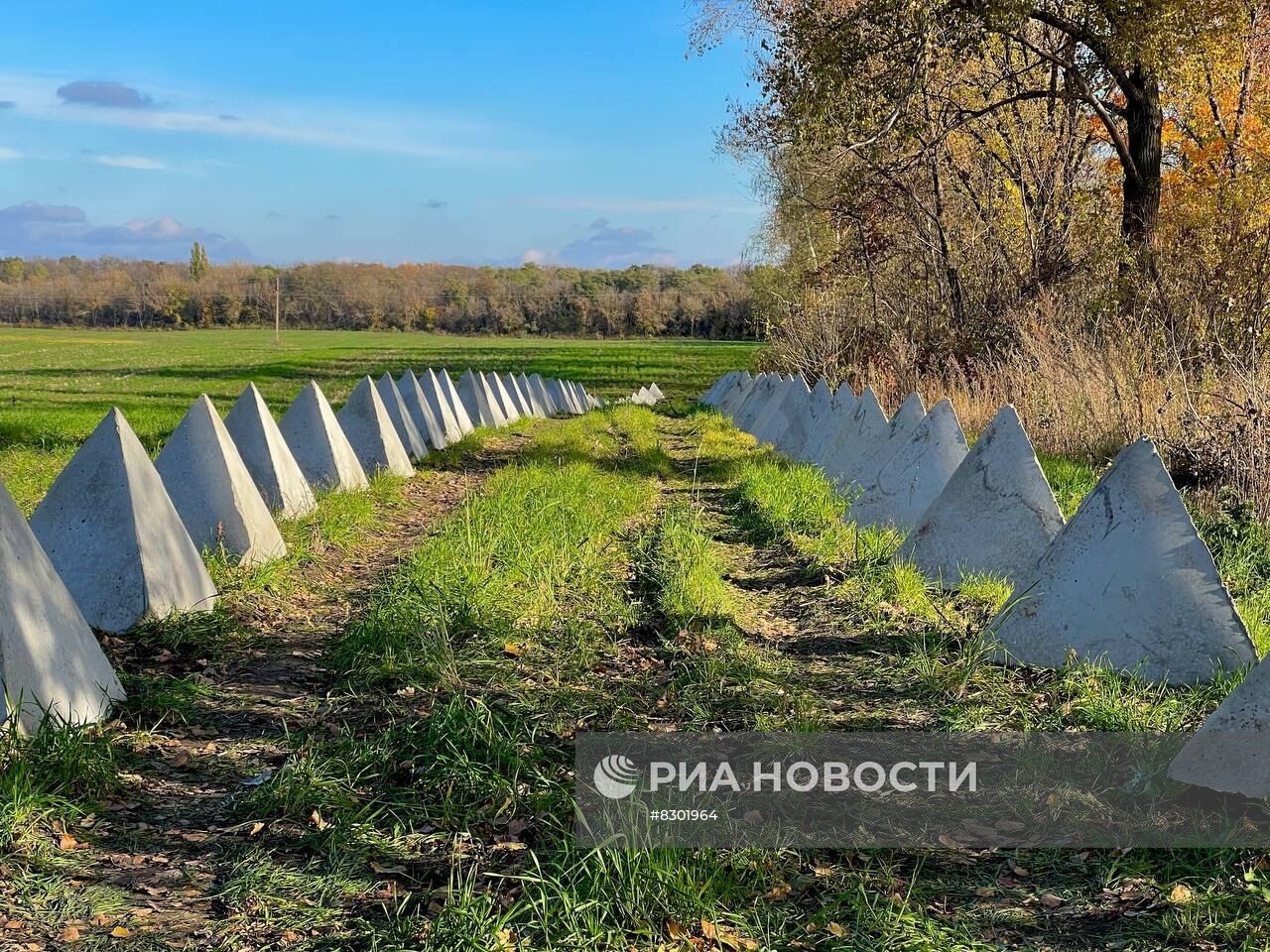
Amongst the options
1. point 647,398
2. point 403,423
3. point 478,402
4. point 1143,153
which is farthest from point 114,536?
point 647,398

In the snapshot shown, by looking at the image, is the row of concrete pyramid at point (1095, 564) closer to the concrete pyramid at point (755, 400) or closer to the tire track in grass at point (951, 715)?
the tire track in grass at point (951, 715)

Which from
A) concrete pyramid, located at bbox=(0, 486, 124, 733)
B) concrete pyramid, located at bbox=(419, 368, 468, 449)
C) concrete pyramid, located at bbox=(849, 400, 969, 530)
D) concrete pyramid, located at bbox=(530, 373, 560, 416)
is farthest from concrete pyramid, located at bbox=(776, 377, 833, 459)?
concrete pyramid, located at bbox=(530, 373, 560, 416)

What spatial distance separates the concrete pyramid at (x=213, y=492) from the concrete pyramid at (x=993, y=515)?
14.0 ft

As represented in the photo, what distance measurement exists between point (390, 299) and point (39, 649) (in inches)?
4831

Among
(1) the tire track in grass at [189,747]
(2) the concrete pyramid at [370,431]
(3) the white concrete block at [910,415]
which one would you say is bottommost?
(1) the tire track in grass at [189,747]

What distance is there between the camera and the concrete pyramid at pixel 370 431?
11711mm

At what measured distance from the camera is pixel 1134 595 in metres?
5.08

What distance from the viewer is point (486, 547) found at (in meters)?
7.07

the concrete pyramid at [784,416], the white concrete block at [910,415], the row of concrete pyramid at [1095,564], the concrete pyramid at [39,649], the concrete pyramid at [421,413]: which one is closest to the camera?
the row of concrete pyramid at [1095,564]

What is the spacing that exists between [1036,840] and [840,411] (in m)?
8.87

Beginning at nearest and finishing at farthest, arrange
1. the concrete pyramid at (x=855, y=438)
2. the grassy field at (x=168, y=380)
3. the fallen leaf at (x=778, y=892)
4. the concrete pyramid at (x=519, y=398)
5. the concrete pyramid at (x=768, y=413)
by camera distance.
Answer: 1. the fallen leaf at (x=778, y=892)
2. the concrete pyramid at (x=855, y=438)
3. the grassy field at (x=168, y=380)
4. the concrete pyramid at (x=768, y=413)
5. the concrete pyramid at (x=519, y=398)

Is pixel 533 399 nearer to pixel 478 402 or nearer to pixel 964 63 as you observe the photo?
pixel 478 402

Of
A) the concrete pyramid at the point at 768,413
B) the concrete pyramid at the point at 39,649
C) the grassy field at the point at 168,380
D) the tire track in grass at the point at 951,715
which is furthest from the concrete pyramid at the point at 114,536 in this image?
the concrete pyramid at the point at 768,413

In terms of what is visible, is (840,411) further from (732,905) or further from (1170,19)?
(732,905)
